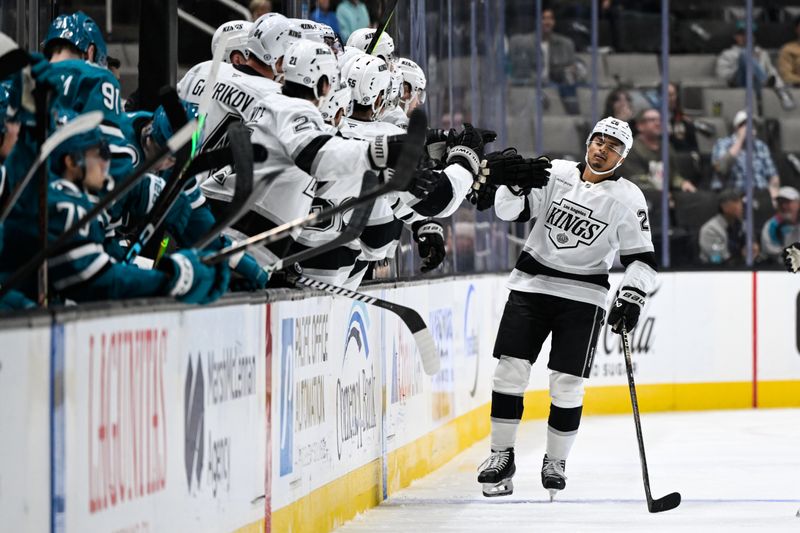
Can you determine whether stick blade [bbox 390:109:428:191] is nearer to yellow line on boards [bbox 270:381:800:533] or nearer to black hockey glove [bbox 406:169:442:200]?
black hockey glove [bbox 406:169:442:200]

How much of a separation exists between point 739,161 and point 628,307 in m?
5.31

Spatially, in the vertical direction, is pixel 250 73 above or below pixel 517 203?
above

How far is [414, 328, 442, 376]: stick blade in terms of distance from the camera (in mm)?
4152

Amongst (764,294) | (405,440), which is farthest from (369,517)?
(764,294)

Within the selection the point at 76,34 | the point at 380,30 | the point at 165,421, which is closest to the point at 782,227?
the point at 380,30

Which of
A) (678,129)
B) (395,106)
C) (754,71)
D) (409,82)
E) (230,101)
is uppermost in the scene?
(754,71)

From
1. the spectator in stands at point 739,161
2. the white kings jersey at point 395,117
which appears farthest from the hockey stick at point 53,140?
the spectator in stands at point 739,161

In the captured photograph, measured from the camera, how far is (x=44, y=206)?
271 cm

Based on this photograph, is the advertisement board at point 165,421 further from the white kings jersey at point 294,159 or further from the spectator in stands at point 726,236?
the spectator in stands at point 726,236

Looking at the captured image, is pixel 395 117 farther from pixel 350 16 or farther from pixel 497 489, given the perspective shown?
pixel 350 16

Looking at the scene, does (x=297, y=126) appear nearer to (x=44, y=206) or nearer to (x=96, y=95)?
(x=96, y=95)

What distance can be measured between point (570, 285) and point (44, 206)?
2.91 m

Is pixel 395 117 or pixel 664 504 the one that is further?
pixel 395 117

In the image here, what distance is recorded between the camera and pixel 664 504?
483 cm
